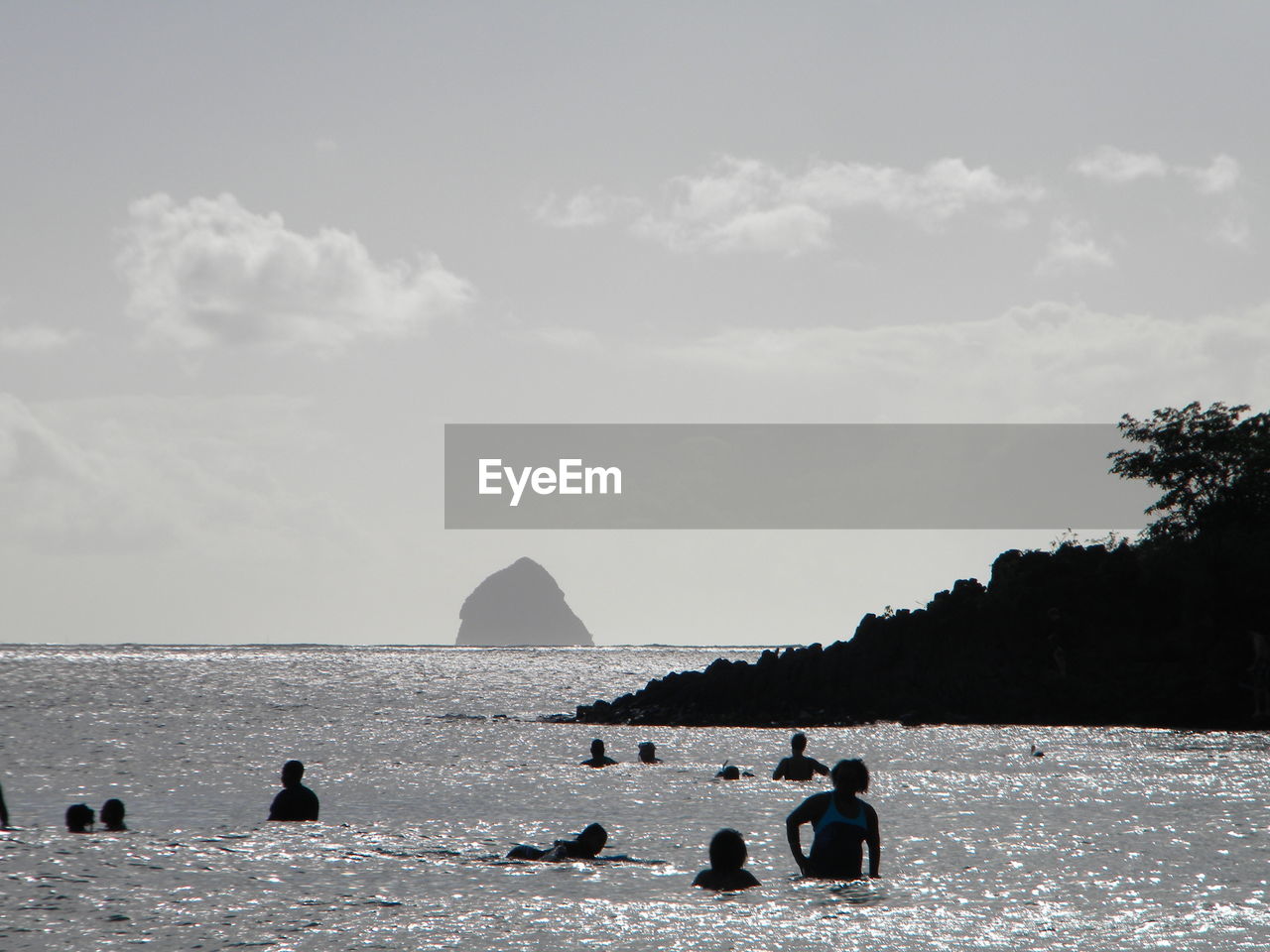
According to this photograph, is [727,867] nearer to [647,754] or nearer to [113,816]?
[113,816]

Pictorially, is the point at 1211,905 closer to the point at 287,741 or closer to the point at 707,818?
the point at 707,818

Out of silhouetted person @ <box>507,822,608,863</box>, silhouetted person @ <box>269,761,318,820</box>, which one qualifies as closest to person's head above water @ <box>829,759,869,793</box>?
silhouetted person @ <box>507,822,608,863</box>

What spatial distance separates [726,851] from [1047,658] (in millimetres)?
49603

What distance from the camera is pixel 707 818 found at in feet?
92.8

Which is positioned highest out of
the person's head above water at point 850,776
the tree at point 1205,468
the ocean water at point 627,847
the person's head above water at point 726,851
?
the tree at point 1205,468

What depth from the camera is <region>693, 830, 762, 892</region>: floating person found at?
1809 cm

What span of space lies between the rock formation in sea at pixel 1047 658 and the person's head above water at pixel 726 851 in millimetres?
43000

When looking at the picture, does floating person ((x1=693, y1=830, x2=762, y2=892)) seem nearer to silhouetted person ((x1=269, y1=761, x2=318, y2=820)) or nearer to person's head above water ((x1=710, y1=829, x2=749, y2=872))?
person's head above water ((x1=710, y1=829, x2=749, y2=872))

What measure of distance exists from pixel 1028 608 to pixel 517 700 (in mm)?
42401

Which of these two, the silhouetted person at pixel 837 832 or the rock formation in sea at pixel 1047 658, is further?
the rock formation in sea at pixel 1047 658

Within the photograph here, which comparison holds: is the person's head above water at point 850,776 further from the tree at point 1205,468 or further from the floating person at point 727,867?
the tree at point 1205,468

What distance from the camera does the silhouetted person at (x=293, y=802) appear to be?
2302 cm

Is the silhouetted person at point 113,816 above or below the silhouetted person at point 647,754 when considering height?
above

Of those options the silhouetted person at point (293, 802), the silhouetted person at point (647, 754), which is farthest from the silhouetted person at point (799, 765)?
the silhouetted person at point (293, 802)
